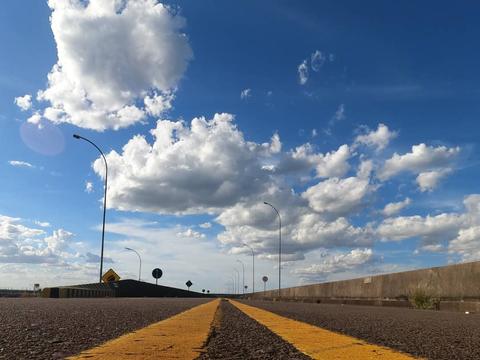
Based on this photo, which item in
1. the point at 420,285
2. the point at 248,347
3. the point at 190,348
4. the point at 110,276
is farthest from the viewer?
the point at 110,276

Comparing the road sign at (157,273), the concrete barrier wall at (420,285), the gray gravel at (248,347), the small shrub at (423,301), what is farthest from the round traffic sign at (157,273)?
the gray gravel at (248,347)

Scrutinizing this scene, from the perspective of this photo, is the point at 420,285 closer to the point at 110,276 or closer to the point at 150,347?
the point at 150,347

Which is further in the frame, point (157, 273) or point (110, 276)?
point (157, 273)

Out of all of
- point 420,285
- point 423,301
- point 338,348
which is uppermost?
point 420,285

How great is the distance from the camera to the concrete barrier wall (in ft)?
47.3

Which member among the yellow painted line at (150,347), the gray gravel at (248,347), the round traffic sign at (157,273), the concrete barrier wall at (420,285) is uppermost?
the round traffic sign at (157,273)

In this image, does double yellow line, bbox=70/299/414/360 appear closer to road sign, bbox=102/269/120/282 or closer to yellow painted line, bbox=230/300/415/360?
yellow painted line, bbox=230/300/415/360

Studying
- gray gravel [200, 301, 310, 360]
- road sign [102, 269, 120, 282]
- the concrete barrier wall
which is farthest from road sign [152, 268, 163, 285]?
gray gravel [200, 301, 310, 360]

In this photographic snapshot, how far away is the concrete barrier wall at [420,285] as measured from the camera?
14430 mm

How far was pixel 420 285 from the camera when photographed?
684 inches

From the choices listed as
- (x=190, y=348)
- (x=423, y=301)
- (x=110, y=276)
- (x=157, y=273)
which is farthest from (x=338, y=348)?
(x=157, y=273)

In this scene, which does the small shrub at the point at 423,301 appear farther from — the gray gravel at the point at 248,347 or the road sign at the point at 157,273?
the road sign at the point at 157,273

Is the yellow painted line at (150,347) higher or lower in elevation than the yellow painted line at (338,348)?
higher

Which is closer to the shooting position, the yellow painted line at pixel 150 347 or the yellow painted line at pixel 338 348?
the yellow painted line at pixel 150 347
